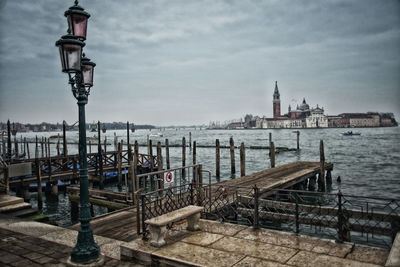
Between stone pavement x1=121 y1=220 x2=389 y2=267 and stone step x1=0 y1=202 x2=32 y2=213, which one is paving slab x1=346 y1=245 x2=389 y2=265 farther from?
stone step x1=0 y1=202 x2=32 y2=213

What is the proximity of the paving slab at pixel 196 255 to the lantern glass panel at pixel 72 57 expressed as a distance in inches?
143

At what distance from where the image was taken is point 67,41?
209 inches

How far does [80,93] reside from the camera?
19.2 feet

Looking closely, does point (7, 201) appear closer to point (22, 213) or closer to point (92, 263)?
point (22, 213)

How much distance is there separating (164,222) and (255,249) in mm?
1754

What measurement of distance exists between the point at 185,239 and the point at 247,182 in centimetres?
1172

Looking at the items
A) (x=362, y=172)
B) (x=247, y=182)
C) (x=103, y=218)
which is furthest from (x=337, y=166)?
(x=103, y=218)

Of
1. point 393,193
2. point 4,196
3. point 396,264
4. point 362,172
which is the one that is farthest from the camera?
point 362,172

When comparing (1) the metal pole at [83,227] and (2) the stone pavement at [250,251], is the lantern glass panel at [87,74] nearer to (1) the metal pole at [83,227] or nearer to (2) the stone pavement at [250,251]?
(1) the metal pole at [83,227]

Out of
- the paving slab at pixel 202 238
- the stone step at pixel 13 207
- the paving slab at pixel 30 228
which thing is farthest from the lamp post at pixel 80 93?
the stone step at pixel 13 207

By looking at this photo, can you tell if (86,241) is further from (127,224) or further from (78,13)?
(78,13)

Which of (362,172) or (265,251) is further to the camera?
(362,172)

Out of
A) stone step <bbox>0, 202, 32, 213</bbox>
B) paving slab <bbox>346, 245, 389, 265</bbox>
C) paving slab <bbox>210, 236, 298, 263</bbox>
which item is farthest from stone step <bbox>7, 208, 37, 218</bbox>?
paving slab <bbox>346, 245, 389, 265</bbox>

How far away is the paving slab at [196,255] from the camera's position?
5090mm
